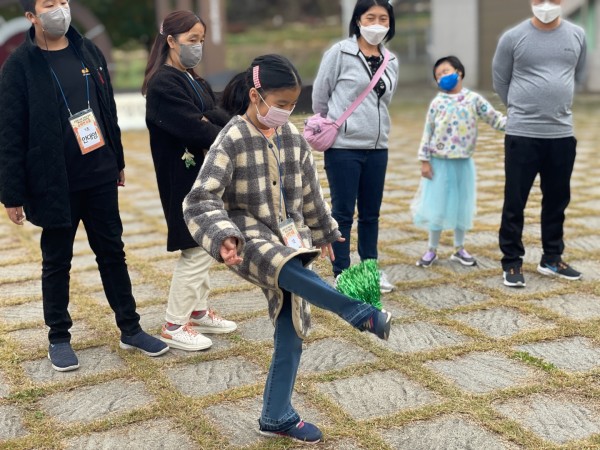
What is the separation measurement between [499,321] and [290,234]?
5.76ft

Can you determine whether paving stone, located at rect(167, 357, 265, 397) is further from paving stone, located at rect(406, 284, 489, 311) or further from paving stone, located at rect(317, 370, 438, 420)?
paving stone, located at rect(406, 284, 489, 311)

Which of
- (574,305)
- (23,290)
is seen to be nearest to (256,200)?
(574,305)

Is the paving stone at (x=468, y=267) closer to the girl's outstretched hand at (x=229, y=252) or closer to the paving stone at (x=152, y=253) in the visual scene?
the paving stone at (x=152, y=253)

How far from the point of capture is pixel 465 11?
746 inches

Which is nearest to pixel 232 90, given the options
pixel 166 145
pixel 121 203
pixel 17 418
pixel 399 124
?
pixel 166 145

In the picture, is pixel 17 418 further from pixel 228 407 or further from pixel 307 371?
pixel 307 371

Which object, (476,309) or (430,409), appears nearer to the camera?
(430,409)

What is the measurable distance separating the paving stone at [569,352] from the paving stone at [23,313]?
2.64m

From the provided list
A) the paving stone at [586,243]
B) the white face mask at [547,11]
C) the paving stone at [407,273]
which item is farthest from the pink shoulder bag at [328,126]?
the paving stone at [586,243]

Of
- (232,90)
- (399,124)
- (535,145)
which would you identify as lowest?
(399,124)

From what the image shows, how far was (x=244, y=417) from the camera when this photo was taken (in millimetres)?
3129

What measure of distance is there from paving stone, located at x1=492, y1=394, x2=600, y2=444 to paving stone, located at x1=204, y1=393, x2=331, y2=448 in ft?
2.43

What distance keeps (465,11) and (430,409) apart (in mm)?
17209

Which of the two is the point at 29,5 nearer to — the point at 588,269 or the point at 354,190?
the point at 354,190
